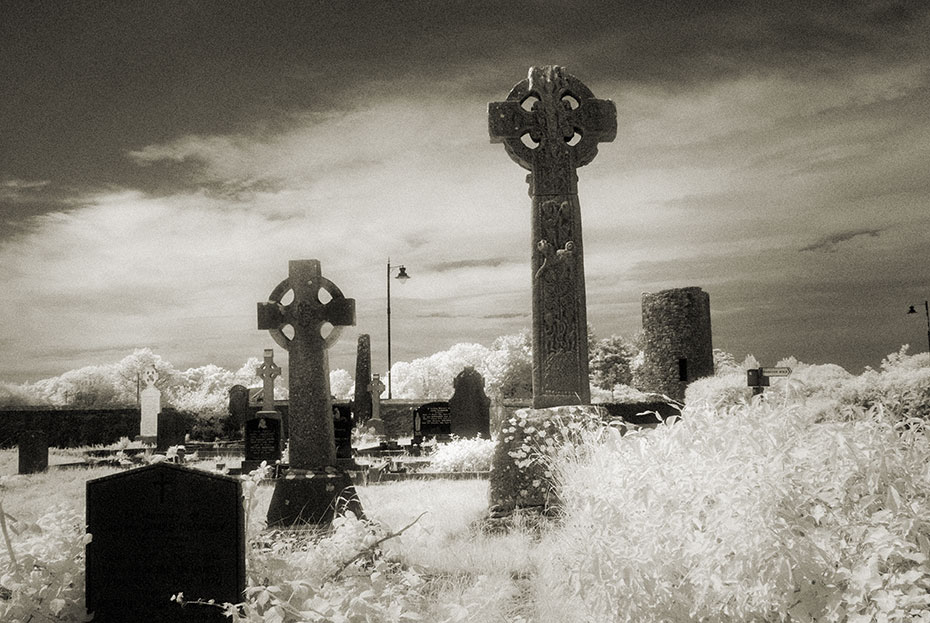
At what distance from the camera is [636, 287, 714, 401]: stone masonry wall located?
2927 cm

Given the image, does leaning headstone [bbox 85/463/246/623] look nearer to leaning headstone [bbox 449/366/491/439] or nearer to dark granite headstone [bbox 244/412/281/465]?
dark granite headstone [bbox 244/412/281/465]

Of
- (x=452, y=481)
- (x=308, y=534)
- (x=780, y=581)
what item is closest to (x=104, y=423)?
(x=452, y=481)

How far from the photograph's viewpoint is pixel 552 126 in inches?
335

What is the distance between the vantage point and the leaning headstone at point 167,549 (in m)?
4.04

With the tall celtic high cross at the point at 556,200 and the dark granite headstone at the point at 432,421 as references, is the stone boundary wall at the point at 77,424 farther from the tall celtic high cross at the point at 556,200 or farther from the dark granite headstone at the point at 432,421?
Result: the tall celtic high cross at the point at 556,200

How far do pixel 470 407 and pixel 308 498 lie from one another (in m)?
9.93

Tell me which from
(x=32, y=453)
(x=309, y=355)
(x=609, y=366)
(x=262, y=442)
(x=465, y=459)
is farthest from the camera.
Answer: (x=609, y=366)

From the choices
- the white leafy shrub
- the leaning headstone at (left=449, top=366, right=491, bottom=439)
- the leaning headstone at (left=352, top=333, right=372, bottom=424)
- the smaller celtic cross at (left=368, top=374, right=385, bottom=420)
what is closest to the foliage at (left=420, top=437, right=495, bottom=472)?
the white leafy shrub

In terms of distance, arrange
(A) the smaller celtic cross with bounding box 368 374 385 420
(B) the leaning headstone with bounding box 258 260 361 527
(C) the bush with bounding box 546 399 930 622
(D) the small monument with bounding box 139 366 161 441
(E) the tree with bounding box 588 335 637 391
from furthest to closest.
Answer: (E) the tree with bounding box 588 335 637 391 < (A) the smaller celtic cross with bounding box 368 374 385 420 < (D) the small monument with bounding box 139 366 161 441 < (B) the leaning headstone with bounding box 258 260 361 527 < (C) the bush with bounding box 546 399 930 622

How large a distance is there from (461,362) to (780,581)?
39651mm

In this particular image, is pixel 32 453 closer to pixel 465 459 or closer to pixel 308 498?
pixel 465 459

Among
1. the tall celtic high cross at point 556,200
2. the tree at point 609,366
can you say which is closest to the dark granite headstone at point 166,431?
the tall celtic high cross at point 556,200

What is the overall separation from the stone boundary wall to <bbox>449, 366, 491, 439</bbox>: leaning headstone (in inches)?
398

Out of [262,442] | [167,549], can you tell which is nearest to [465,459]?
[262,442]
